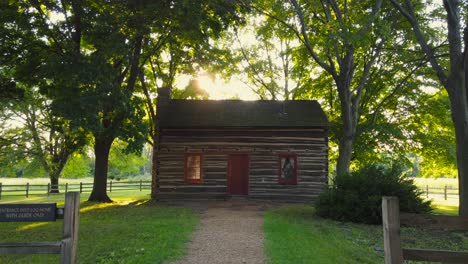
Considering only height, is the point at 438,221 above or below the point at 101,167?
below

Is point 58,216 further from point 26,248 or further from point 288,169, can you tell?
point 288,169

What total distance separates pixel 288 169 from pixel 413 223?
16866 millimetres

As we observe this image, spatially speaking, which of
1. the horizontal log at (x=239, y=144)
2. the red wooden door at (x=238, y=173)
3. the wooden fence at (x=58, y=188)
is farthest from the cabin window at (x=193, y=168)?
the wooden fence at (x=58, y=188)

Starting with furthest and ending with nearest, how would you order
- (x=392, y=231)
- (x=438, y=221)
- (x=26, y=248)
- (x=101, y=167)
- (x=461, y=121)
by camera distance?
1. (x=101, y=167)
2. (x=461, y=121)
3. (x=26, y=248)
4. (x=438, y=221)
5. (x=392, y=231)

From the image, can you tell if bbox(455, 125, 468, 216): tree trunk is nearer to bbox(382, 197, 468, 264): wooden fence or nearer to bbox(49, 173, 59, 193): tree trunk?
bbox(382, 197, 468, 264): wooden fence

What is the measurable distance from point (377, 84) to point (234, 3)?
496 inches

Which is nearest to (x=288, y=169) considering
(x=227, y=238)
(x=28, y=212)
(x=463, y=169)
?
(x=463, y=169)

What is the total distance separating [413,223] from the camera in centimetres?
516

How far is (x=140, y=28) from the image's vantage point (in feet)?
54.1

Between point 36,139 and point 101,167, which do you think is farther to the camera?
point 36,139

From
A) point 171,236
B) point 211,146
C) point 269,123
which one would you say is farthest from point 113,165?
point 171,236

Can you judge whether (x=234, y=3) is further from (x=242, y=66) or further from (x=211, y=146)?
(x=242, y=66)

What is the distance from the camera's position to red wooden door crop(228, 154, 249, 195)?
21953 mm

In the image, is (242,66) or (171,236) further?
(242,66)
